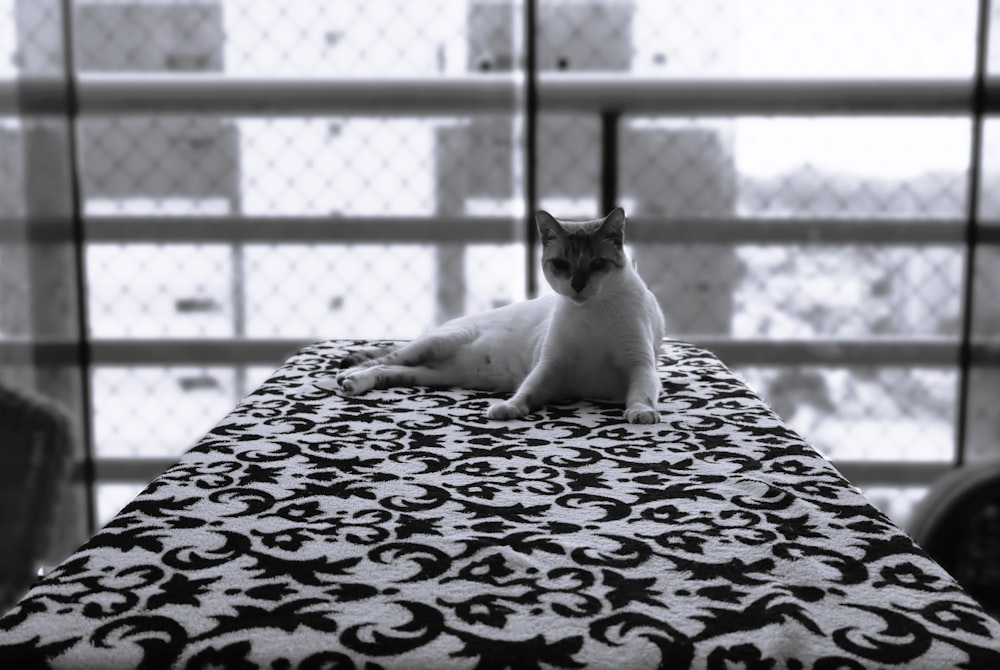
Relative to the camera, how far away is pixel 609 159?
2.71 meters

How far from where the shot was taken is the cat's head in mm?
1659

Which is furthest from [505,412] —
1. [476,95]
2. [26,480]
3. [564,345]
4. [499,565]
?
[26,480]

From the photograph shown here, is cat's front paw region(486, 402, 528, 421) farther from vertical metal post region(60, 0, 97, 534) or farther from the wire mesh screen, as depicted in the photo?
vertical metal post region(60, 0, 97, 534)

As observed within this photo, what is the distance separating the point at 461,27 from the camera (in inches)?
105

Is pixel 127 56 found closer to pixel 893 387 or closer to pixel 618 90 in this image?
pixel 618 90

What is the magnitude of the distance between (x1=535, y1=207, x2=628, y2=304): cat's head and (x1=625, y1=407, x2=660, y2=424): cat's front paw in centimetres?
23

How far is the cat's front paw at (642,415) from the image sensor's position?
61.7 inches

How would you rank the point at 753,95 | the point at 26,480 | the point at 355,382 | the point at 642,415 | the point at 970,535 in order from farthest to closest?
the point at 753,95 → the point at 26,480 → the point at 970,535 → the point at 355,382 → the point at 642,415

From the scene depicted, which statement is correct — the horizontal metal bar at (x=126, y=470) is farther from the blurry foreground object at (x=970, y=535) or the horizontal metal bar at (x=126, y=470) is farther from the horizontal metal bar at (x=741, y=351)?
the blurry foreground object at (x=970, y=535)

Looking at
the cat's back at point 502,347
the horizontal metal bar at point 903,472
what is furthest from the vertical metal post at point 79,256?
the horizontal metal bar at point 903,472

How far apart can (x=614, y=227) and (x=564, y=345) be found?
0.24m

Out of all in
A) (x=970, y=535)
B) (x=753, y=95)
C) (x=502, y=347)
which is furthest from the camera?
(x=753, y=95)

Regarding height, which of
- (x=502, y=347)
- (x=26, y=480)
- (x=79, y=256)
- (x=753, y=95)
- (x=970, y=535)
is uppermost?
(x=753, y=95)

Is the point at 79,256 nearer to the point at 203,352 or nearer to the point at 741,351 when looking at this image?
the point at 203,352
